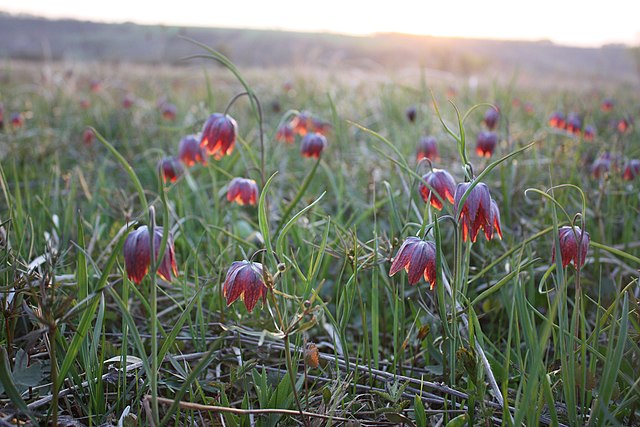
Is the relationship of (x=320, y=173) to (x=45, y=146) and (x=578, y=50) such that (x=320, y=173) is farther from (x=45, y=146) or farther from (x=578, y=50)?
(x=578, y=50)

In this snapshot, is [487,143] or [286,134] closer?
[487,143]

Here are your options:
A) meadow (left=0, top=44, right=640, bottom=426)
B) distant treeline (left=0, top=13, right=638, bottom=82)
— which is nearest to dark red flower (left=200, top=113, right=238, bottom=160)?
meadow (left=0, top=44, right=640, bottom=426)

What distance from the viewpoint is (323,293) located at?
1.80 metres

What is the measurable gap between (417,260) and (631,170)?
1.38 metres

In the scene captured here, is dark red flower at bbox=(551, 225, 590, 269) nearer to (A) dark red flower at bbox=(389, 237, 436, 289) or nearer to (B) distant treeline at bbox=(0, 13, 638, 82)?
(A) dark red flower at bbox=(389, 237, 436, 289)

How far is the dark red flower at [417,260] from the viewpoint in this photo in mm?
1042

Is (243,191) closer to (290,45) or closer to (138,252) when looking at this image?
(138,252)

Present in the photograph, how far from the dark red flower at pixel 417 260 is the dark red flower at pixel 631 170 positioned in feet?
4.33

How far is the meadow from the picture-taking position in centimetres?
95

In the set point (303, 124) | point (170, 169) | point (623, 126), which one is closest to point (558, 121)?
point (623, 126)

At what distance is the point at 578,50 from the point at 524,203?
156 feet

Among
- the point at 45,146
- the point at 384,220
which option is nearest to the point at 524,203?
the point at 384,220

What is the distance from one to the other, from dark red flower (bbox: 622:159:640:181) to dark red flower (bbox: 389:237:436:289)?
1.32 meters

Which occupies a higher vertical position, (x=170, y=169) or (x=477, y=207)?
(x=477, y=207)
